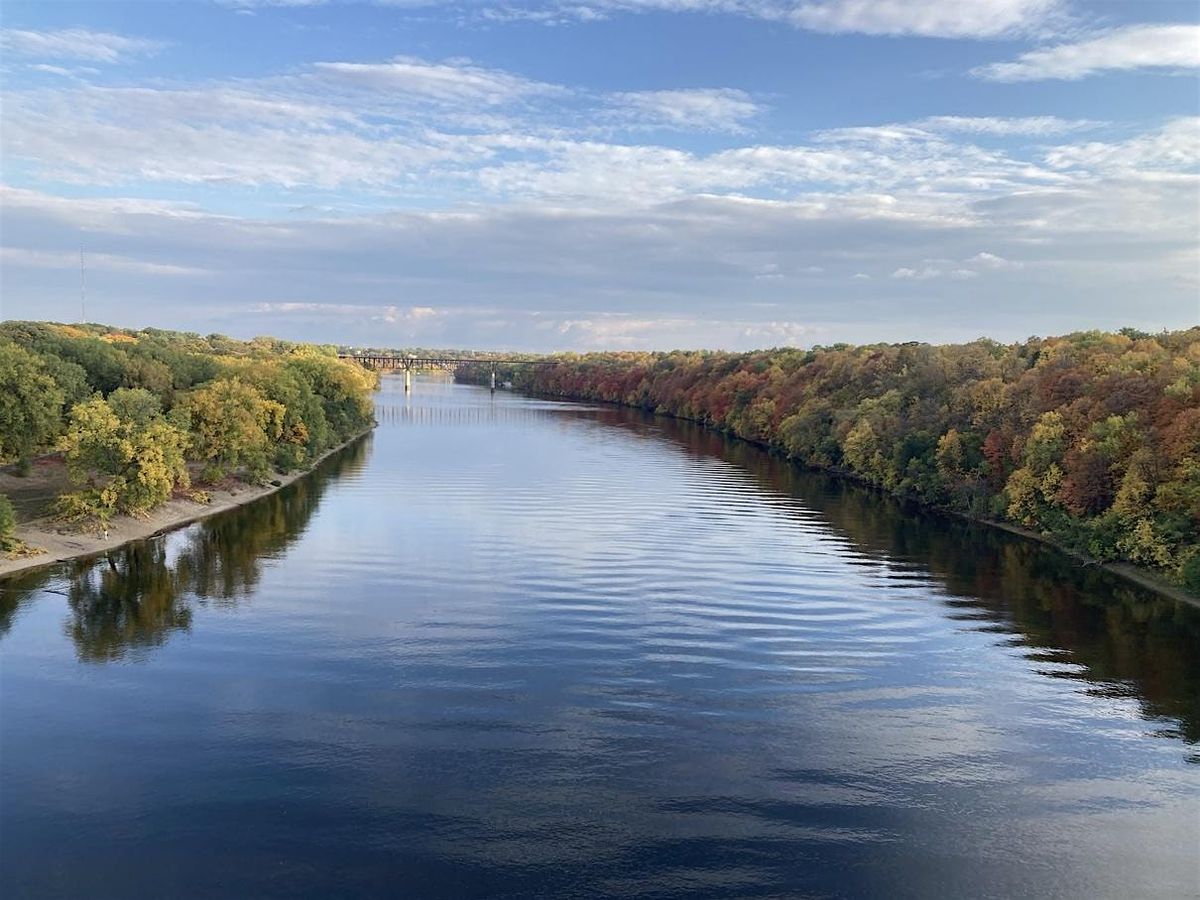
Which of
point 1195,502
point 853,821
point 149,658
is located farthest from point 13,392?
point 1195,502

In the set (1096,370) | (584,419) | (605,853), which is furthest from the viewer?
(584,419)

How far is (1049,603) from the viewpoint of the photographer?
1932 inches

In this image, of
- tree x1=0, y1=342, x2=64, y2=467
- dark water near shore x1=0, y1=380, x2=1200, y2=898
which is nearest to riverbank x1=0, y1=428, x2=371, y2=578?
dark water near shore x1=0, y1=380, x2=1200, y2=898

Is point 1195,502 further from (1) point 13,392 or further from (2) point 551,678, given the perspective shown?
(1) point 13,392

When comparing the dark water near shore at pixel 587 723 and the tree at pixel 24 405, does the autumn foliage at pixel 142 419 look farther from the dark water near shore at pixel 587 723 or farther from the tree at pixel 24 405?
the dark water near shore at pixel 587 723

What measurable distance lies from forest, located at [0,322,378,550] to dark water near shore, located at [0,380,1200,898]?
513 centimetres

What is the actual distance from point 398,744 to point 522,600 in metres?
16.7

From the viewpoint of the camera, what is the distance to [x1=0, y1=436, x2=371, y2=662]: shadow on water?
39375mm

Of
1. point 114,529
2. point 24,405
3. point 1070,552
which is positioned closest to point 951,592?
point 1070,552

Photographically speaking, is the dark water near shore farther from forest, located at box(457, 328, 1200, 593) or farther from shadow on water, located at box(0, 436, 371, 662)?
forest, located at box(457, 328, 1200, 593)

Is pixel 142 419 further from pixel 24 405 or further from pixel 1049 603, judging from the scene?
pixel 1049 603

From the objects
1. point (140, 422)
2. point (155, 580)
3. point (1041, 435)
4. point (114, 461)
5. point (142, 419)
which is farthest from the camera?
point (1041, 435)

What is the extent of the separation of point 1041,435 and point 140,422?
61.0 meters

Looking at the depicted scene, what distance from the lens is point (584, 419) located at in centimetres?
17612
